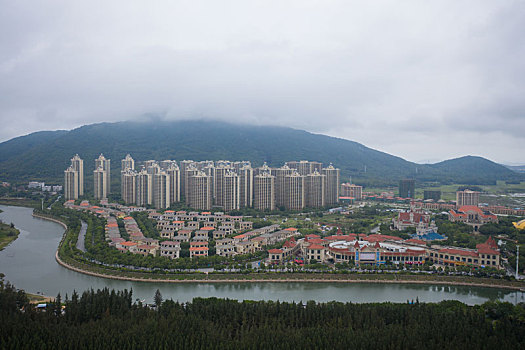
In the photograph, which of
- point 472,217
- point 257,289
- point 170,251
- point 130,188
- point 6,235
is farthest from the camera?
point 130,188

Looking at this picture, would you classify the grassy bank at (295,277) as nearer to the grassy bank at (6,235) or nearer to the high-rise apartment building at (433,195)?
the grassy bank at (6,235)

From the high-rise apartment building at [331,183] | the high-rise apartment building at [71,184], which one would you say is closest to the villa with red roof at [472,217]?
the high-rise apartment building at [331,183]

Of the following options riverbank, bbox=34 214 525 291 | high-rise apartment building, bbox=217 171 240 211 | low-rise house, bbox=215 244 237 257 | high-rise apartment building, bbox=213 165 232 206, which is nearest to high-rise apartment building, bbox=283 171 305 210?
high-rise apartment building, bbox=217 171 240 211

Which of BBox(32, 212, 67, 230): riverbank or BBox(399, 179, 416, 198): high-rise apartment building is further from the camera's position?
BBox(399, 179, 416, 198): high-rise apartment building

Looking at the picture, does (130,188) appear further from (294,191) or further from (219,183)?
(294,191)

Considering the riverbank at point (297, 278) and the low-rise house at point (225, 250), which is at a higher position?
the low-rise house at point (225, 250)

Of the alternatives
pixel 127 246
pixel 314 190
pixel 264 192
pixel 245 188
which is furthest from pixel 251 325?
pixel 314 190

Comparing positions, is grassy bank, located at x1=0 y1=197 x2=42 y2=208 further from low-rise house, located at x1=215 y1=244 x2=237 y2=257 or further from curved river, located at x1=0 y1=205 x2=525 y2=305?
low-rise house, located at x1=215 y1=244 x2=237 y2=257
